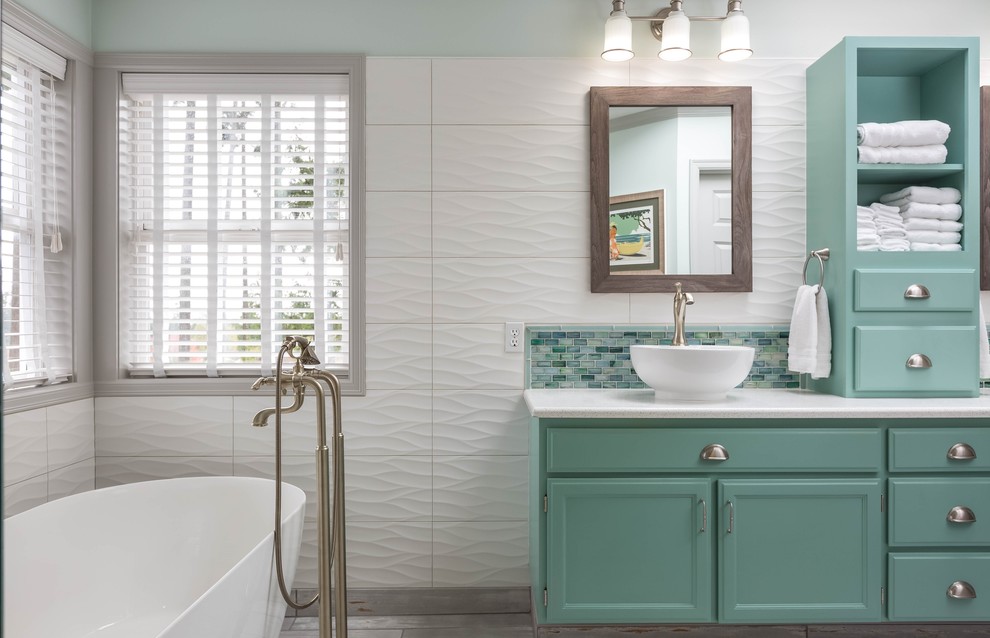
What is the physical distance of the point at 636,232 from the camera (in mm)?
2590

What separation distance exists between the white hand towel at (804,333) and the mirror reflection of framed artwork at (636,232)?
527 mm

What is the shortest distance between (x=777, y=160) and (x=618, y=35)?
0.82 m

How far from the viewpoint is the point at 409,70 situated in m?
2.60

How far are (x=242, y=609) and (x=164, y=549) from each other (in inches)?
26.1

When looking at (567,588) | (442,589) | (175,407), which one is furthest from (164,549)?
(567,588)

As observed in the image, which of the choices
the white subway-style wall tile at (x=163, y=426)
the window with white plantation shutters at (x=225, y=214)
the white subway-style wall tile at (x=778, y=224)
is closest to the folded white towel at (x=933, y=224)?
the white subway-style wall tile at (x=778, y=224)

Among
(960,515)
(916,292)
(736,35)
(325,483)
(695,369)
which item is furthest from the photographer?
(736,35)

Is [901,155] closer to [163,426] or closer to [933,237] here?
[933,237]

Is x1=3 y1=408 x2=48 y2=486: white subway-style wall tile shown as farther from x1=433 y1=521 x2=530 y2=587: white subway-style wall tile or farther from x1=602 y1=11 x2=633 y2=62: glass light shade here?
x1=602 y1=11 x2=633 y2=62: glass light shade

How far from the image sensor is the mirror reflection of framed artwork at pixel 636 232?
8.46 feet

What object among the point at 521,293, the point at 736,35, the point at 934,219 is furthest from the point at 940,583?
the point at 736,35

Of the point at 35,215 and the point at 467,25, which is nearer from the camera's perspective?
the point at 35,215

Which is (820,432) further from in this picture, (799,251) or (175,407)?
(175,407)

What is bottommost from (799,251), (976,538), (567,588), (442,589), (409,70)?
(442,589)
